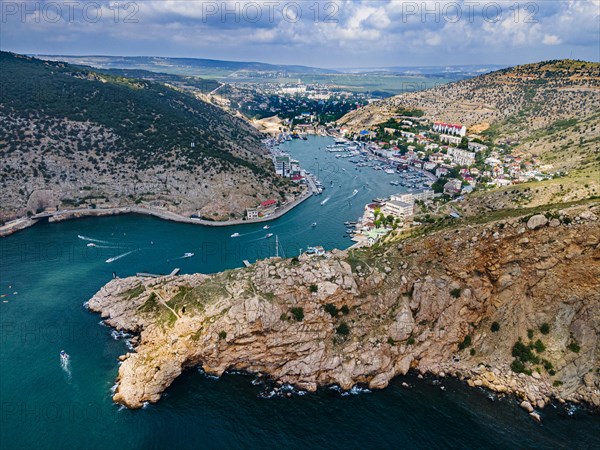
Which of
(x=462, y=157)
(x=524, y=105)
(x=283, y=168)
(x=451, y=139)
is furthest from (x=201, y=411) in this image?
(x=524, y=105)

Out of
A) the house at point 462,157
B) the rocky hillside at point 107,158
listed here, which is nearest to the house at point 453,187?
the house at point 462,157

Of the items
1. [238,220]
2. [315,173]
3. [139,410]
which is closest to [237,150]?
[315,173]

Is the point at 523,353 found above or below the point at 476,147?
below

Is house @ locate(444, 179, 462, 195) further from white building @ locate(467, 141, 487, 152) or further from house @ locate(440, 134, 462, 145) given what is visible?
house @ locate(440, 134, 462, 145)

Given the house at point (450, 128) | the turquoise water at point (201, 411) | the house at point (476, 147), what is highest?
the house at point (450, 128)

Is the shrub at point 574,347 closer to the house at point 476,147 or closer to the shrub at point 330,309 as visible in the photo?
the shrub at point 330,309

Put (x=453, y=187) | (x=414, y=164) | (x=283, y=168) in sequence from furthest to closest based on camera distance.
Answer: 1. (x=414, y=164)
2. (x=283, y=168)
3. (x=453, y=187)

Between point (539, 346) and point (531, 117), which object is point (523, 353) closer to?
point (539, 346)
